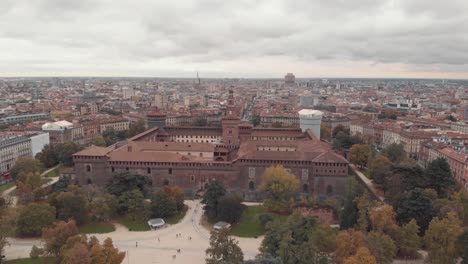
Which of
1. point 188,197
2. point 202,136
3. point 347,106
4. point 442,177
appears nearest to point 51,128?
point 202,136

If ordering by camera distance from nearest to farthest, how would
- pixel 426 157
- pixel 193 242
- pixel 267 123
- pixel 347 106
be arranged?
pixel 193 242 → pixel 426 157 → pixel 267 123 → pixel 347 106

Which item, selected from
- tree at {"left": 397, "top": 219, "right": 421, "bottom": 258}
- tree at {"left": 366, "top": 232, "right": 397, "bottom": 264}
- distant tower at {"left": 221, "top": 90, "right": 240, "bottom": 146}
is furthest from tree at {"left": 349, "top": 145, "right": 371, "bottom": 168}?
tree at {"left": 366, "top": 232, "right": 397, "bottom": 264}

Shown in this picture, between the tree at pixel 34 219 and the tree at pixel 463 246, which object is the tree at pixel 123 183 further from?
the tree at pixel 463 246

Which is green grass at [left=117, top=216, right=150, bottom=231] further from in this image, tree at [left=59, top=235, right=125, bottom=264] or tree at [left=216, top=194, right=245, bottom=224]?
tree at [left=59, top=235, right=125, bottom=264]

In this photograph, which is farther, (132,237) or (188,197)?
(188,197)

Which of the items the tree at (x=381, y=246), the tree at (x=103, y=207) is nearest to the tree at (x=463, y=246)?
the tree at (x=381, y=246)

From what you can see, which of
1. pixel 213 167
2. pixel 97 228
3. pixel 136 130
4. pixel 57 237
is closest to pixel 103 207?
pixel 97 228

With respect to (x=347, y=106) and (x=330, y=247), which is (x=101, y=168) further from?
(x=347, y=106)
